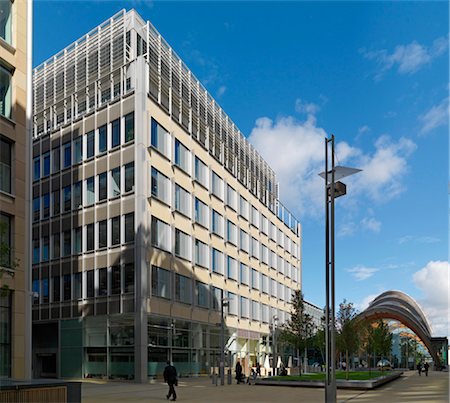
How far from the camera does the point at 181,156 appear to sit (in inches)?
1865

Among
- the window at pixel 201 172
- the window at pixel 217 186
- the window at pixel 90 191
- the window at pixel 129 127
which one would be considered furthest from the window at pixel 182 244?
the window at pixel 129 127

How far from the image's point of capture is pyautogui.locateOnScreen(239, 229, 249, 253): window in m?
61.2

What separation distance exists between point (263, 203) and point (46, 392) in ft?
186

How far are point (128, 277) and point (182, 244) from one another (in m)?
6.92

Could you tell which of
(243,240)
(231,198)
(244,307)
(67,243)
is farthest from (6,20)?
(244,307)

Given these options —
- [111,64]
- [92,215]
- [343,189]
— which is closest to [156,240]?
[92,215]

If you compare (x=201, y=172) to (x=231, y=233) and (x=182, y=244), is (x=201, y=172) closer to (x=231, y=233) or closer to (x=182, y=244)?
(x=182, y=244)

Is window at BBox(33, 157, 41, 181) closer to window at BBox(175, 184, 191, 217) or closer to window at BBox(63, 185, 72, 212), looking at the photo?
window at BBox(63, 185, 72, 212)

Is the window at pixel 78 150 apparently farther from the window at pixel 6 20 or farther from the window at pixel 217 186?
the window at pixel 6 20

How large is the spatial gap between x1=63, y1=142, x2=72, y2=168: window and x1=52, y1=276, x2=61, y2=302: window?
8592 millimetres

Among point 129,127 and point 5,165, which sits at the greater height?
point 129,127

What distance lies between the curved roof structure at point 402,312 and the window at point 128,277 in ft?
187

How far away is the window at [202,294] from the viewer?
49.1 m

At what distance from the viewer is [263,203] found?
7006 cm
